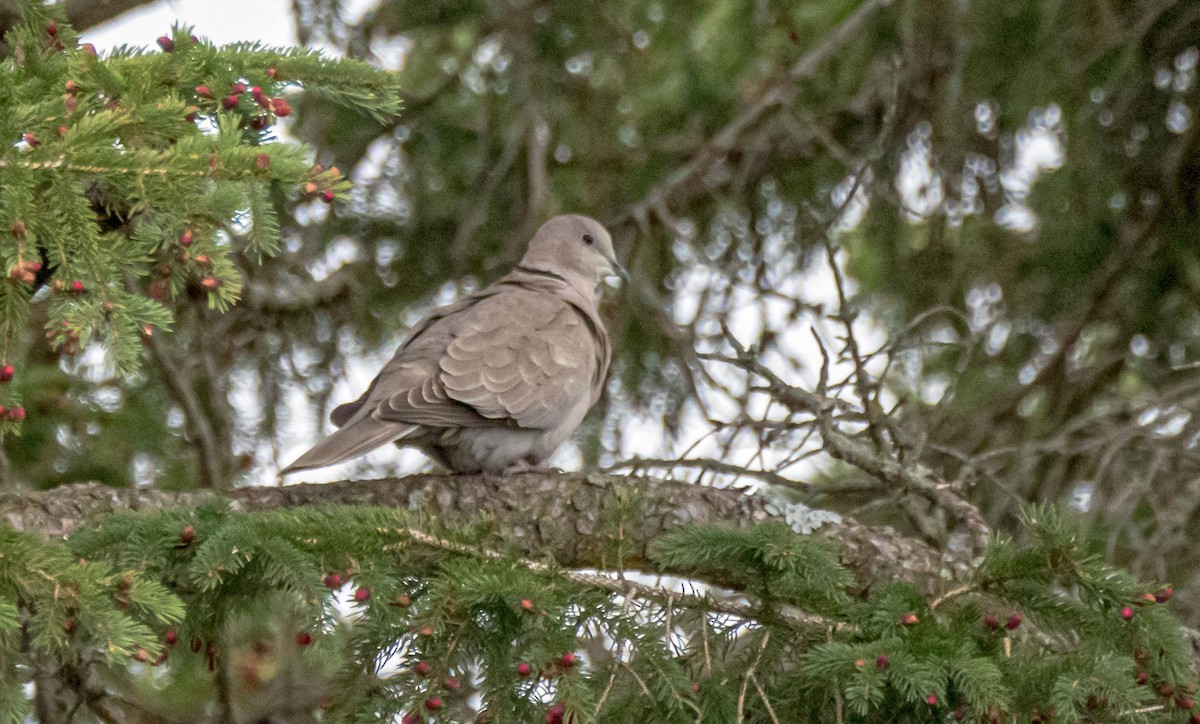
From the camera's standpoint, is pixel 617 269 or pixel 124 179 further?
pixel 617 269

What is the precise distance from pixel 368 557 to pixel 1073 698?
1.42m

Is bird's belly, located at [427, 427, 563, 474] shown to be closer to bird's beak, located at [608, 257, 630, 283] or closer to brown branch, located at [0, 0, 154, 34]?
bird's beak, located at [608, 257, 630, 283]

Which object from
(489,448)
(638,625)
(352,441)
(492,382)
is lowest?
(638,625)

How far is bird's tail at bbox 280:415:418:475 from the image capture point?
11.3 feet

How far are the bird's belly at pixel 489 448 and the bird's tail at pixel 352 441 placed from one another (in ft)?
1.13

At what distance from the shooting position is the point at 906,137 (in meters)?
5.20

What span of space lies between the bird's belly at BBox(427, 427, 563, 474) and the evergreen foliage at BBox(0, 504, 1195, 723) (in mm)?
1379

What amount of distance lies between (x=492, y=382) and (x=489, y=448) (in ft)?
0.79

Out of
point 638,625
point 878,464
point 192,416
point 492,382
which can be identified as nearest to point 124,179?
point 638,625

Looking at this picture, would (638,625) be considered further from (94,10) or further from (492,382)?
(94,10)

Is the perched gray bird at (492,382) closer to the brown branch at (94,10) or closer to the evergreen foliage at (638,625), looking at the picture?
the evergreen foliage at (638,625)

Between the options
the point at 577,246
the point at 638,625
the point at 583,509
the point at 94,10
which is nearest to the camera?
the point at 638,625

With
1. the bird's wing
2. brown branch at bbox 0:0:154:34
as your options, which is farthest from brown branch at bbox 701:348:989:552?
brown branch at bbox 0:0:154:34

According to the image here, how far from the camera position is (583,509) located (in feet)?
10.9
